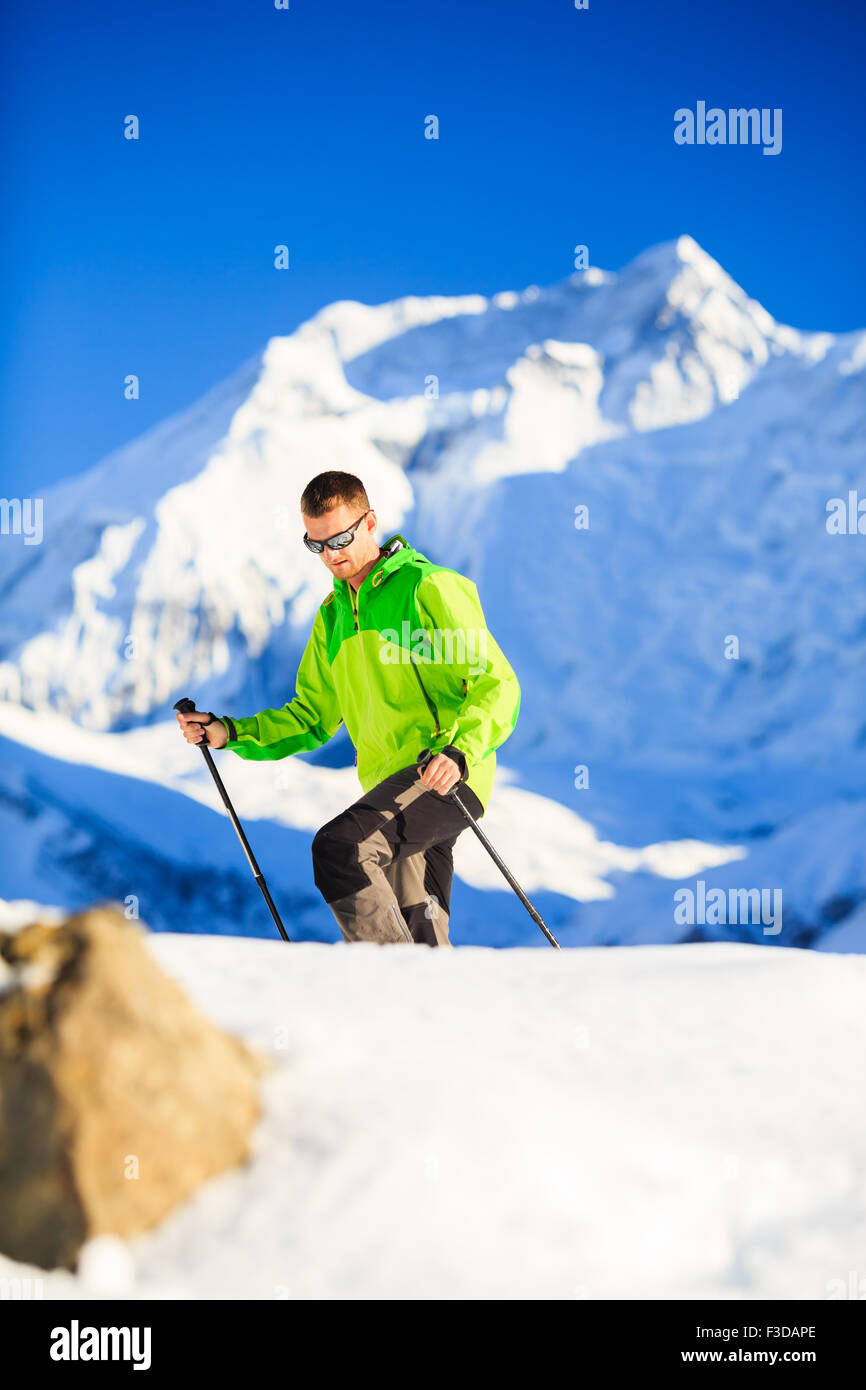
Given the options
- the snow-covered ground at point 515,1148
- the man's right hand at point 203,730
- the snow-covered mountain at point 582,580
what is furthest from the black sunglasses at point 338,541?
the snow-covered mountain at point 582,580

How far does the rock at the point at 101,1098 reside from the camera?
1.39 m

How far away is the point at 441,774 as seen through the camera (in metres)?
2.94

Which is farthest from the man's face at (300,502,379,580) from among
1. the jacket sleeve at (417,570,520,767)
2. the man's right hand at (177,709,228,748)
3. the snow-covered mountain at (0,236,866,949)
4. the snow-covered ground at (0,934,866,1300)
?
the snow-covered mountain at (0,236,866,949)

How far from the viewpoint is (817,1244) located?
152 cm

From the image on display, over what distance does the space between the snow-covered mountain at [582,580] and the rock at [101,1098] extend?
80.5 feet

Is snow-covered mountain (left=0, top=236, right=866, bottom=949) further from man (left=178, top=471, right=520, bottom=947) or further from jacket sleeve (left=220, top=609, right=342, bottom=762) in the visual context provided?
man (left=178, top=471, right=520, bottom=947)

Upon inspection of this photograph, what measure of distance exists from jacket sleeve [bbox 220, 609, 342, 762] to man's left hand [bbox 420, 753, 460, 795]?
62 cm

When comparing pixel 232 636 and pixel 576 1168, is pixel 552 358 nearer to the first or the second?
pixel 232 636

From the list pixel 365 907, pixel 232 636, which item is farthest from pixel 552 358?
pixel 365 907

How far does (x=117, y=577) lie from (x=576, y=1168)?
115 feet

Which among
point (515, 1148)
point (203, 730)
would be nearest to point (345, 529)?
point (203, 730)

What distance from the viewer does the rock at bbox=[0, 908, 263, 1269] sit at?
4.56 feet

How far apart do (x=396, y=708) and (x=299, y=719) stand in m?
0.44

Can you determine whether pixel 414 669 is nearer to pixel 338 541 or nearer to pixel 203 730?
pixel 338 541
